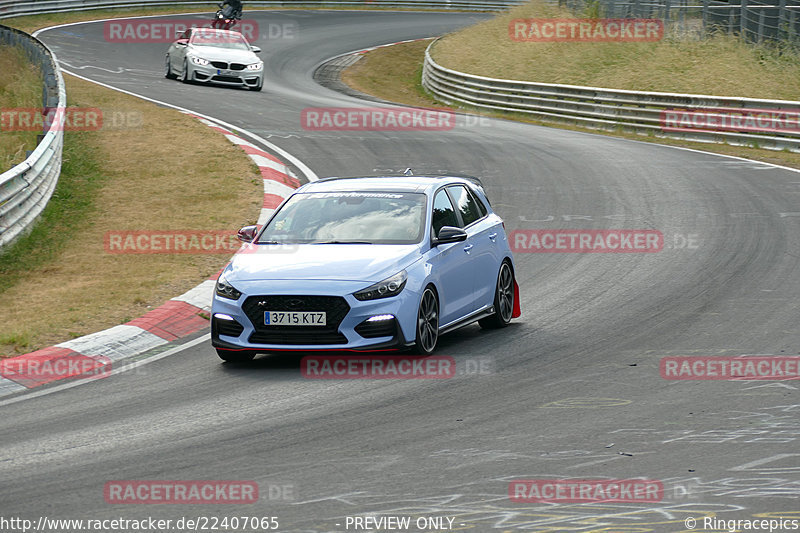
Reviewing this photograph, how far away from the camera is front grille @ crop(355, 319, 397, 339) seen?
32.1 ft

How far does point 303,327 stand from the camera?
984cm

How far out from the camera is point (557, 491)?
6.51 meters

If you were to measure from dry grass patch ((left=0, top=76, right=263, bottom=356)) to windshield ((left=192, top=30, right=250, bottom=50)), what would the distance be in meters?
6.80

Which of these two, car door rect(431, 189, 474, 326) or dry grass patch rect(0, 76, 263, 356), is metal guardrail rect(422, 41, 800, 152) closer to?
dry grass patch rect(0, 76, 263, 356)

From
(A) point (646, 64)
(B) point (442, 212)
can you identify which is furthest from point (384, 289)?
(A) point (646, 64)

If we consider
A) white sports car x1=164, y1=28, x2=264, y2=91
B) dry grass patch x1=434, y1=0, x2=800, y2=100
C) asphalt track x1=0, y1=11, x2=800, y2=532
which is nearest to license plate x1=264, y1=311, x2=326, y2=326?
asphalt track x1=0, y1=11, x2=800, y2=532

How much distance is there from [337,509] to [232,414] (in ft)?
7.77

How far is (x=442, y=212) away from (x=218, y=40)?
Result: 23.4 m

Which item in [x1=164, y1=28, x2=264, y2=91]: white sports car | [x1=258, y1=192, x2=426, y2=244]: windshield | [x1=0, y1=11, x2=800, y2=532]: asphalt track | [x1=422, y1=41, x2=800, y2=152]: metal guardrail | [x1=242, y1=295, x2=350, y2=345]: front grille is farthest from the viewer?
[x1=164, y1=28, x2=264, y2=91]: white sports car

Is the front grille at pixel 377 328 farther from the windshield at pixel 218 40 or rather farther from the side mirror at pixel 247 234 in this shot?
the windshield at pixel 218 40

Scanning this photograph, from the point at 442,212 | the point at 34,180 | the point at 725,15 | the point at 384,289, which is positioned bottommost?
the point at 34,180

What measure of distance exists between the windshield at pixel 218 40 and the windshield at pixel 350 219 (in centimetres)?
2271

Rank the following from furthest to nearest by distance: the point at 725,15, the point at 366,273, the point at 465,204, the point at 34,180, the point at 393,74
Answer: the point at 393,74 < the point at 725,15 < the point at 34,180 < the point at 465,204 < the point at 366,273

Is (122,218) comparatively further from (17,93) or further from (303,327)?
(17,93)
